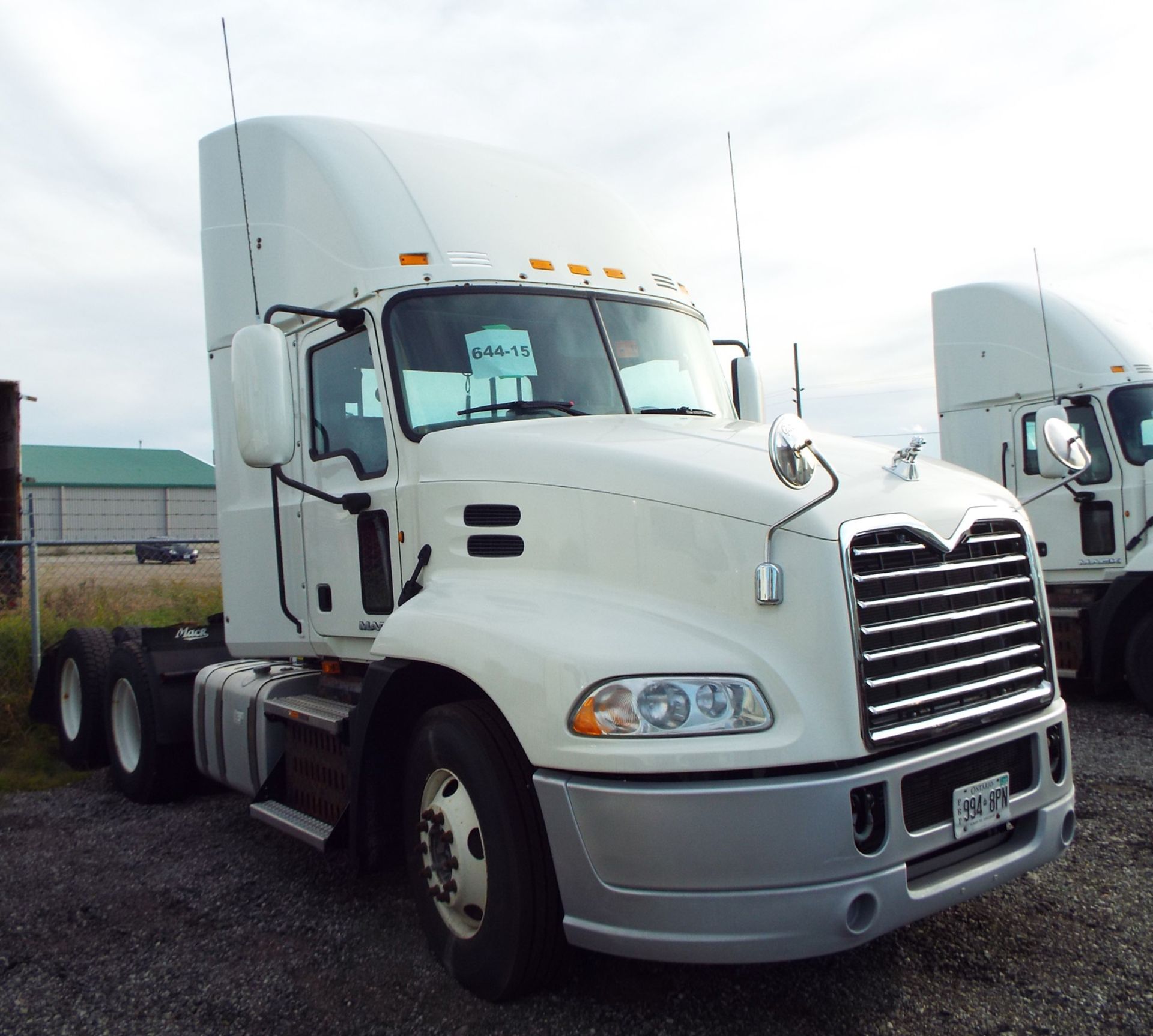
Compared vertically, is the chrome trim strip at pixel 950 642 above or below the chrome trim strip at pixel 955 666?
above

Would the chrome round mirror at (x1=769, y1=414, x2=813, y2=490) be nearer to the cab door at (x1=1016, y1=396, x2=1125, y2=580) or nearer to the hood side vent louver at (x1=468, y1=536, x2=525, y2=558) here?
the hood side vent louver at (x1=468, y1=536, x2=525, y2=558)

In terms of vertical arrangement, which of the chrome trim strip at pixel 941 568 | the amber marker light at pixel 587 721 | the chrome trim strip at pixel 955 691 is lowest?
the chrome trim strip at pixel 955 691

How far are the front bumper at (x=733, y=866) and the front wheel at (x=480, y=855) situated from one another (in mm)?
155

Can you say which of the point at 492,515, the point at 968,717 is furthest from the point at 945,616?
the point at 492,515

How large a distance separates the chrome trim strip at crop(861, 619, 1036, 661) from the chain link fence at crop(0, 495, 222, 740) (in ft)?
19.6

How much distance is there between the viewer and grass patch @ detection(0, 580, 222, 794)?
25.5ft

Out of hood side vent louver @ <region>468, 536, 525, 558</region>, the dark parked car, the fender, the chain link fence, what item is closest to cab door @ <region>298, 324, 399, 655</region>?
hood side vent louver @ <region>468, 536, 525, 558</region>

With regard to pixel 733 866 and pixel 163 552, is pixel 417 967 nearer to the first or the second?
pixel 733 866

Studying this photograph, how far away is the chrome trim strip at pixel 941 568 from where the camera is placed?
3344mm

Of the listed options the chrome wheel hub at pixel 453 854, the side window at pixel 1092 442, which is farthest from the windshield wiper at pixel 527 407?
the side window at pixel 1092 442

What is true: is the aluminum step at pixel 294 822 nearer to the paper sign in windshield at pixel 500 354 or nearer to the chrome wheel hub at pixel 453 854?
the chrome wheel hub at pixel 453 854

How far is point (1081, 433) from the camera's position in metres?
9.13

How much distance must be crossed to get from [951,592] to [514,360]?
210cm

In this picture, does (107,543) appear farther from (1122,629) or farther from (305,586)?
(1122,629)
